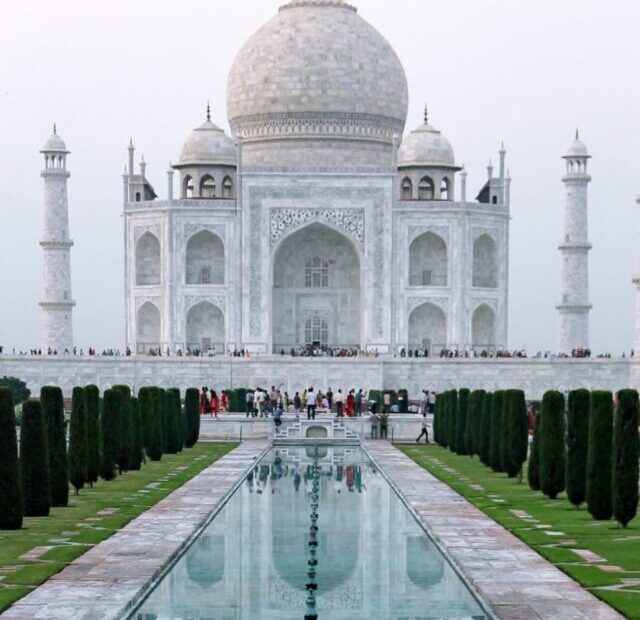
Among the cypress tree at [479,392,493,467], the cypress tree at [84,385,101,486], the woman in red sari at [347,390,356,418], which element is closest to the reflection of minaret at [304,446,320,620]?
the cypress tree at [84,385,101,486]

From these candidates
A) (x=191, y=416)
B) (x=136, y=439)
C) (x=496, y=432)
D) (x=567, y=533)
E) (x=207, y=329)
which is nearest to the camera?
(x=567, y=533)

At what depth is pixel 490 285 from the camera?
40594mm

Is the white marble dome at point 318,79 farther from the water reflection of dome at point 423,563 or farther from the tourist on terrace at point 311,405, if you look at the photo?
the water reflection of dome at point 423,563

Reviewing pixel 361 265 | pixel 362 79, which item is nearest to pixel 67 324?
pixel 361 265

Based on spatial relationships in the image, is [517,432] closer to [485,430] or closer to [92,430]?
[485,430]

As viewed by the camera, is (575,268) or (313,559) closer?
(313,559)

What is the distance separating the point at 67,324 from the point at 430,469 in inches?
786

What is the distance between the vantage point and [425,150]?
4178 cm

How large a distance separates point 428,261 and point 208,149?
6813 millimetres

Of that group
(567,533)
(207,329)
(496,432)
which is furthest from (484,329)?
(567,533)

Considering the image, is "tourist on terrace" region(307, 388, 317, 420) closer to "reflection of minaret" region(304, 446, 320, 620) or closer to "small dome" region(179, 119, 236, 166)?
"reflection of minaret" region(304, 446, 320, 620)

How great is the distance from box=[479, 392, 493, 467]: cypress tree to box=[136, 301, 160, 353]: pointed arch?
64.2 ft

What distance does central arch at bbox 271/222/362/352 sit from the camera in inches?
1588

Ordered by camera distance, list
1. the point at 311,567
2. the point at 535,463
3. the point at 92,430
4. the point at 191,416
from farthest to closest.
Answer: the point at 191,416 → the point at 92,430 → the point at 535,463 → the point at 311,567
